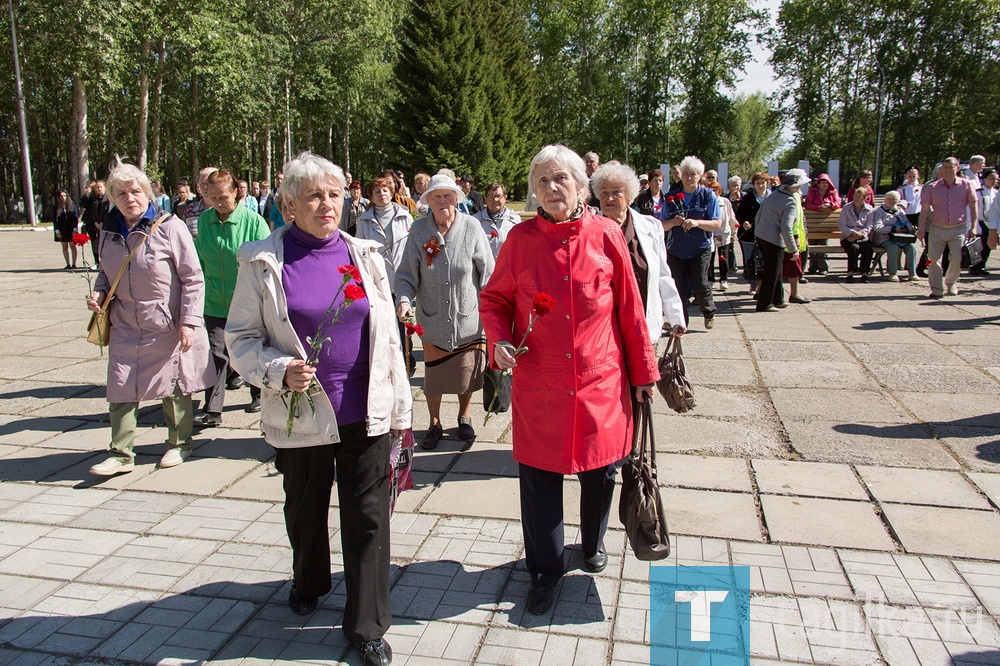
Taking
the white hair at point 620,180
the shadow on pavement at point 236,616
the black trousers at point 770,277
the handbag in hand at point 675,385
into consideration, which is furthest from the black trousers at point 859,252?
the shadow on pavement at point 236,616

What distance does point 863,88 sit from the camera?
57.2 metres

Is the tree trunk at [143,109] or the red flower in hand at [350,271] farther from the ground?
the tree trunk at [143,109]

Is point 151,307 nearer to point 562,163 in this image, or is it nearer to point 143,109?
point 562,163

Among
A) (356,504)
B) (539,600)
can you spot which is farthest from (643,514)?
(356,504)

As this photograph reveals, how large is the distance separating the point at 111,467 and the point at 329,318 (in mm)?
2801

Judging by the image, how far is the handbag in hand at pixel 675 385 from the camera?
11.8 ft

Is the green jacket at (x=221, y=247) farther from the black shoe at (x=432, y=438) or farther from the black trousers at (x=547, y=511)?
the black trousers at (x=547, y=511)

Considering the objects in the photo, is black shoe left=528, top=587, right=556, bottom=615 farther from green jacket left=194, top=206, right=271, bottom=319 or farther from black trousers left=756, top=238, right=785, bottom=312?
black trousers left=756, top=238, right=785, bottom=312

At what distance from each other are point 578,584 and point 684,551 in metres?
0.61

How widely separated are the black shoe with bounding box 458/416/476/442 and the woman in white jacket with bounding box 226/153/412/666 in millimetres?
2359

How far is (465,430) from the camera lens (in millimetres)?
5406

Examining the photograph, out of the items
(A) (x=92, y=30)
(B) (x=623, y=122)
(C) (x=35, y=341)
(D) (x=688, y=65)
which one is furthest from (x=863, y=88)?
(C) (x=35, y=341)

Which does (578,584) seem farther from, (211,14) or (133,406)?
(211,14)

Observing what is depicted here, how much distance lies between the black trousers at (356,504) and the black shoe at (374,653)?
2 centimetres
